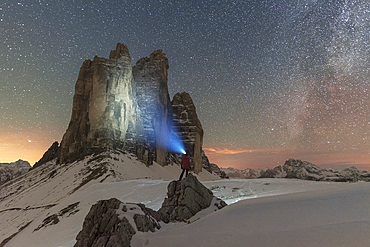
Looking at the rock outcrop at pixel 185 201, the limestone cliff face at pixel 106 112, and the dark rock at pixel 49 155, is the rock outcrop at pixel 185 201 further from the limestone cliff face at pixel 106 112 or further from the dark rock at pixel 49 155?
the dark rock at pixel 49 155

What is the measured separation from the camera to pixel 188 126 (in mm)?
92188

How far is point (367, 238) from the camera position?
4.02 metres

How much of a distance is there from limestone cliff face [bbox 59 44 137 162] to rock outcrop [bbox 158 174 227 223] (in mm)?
45074

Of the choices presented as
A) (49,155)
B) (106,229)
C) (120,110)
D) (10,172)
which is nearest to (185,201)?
(106,229)

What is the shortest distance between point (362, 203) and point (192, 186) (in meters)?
5.78

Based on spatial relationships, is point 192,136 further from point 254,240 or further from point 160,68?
point 254,240

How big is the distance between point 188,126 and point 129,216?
85769 millimetres

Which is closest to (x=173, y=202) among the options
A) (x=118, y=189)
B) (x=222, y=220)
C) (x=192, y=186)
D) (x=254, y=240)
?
(x=192, y=186)

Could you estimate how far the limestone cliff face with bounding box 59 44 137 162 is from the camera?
52.7 meters

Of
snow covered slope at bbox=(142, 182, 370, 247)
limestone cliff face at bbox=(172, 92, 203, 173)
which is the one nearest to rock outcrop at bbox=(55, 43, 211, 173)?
limestone cliff face at bbox=(172, 92, 203, 173)

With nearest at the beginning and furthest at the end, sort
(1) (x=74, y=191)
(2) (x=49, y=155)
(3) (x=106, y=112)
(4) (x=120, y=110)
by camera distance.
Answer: (1) (x=74, y=191)
(3) (x=106, y=112)
(4) (x=120, y=110)
(2) (x=49, y=155)

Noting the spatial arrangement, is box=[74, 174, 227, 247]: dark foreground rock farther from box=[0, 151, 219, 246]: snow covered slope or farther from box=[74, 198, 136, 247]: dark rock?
box=[0, 151, 219, 246]: snow covered slope

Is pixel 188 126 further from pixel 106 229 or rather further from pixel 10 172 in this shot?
pixel 10 172

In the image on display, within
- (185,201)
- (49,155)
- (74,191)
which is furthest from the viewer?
(49,155)
